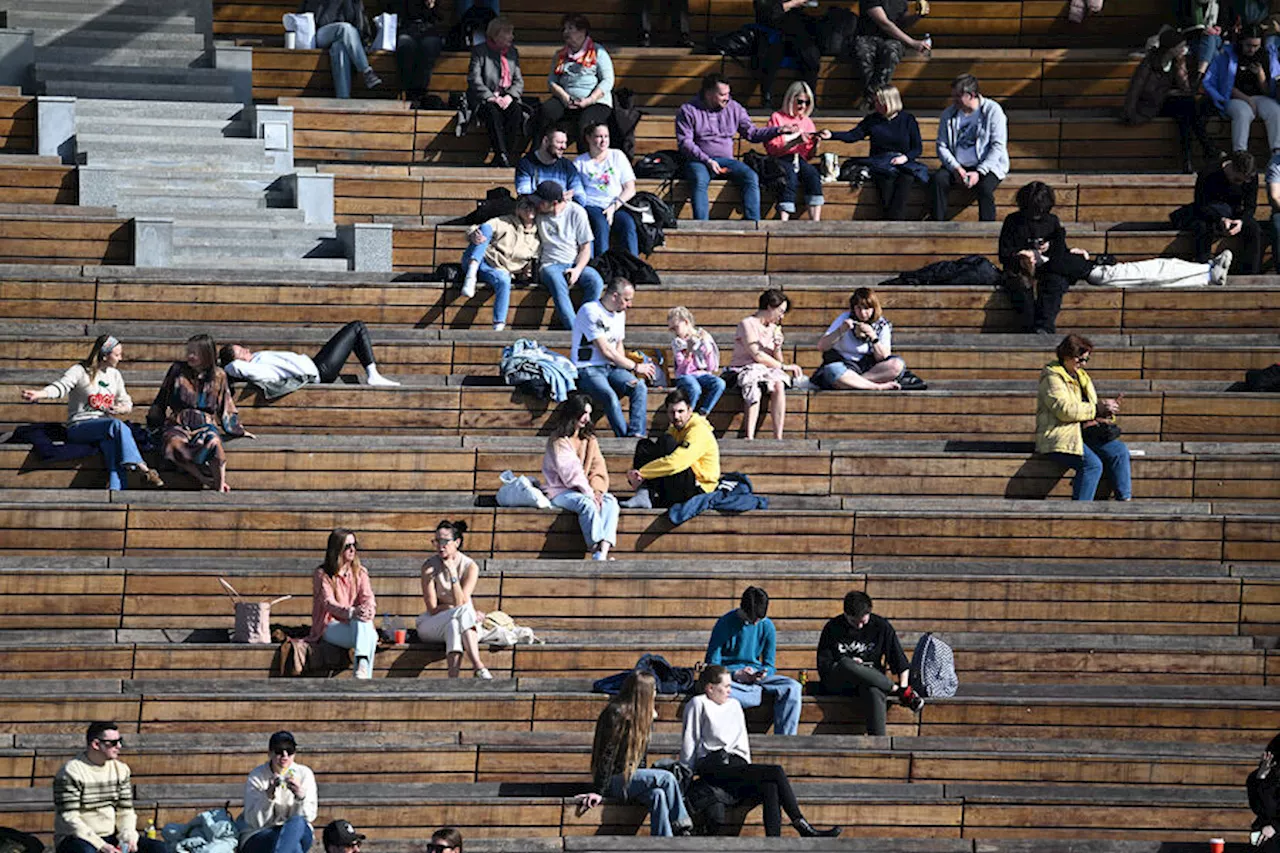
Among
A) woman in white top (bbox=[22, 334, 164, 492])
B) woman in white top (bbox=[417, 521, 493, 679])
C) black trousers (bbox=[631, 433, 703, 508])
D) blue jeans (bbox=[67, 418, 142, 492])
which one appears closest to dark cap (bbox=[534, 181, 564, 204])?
black trousers (bbox=[631, 433, 703, 508])

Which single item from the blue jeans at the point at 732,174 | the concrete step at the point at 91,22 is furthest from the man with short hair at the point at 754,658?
the concrete step at the point at 91,22

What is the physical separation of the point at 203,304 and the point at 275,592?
9.63 ft

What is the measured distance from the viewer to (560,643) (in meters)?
15.6

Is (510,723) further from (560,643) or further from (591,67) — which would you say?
(591,67)

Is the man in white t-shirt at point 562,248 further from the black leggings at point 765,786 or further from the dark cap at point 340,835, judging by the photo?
the dark cap at point 340,835

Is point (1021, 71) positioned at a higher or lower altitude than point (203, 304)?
higher

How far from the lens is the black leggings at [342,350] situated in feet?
56.3

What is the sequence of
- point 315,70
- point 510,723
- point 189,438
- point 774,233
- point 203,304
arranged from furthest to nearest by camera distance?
point 315,70
point 774,233
point 203,304
point 189,438
point 510,723

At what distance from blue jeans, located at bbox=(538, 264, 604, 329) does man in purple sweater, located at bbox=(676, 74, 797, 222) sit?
5.15 feet

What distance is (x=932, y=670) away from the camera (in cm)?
1512

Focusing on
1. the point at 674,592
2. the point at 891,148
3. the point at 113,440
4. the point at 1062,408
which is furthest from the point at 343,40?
the point at 1062,408

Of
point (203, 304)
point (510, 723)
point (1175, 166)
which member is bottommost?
point (510, 723)

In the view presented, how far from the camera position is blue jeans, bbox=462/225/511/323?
708 inches

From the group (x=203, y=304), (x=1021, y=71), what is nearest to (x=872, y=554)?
(x=203, y=304)
